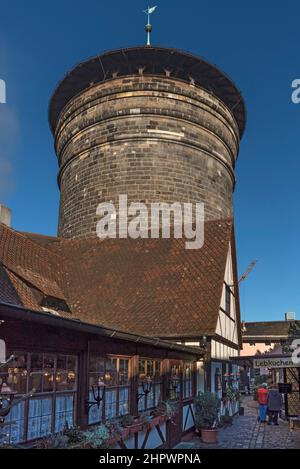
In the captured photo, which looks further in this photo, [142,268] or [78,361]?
[142,268]

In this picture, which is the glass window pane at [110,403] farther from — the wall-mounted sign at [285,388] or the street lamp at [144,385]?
the wall-mounted sign at [285,388]

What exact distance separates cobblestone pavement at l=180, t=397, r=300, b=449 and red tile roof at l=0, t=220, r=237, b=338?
2885 millimetres

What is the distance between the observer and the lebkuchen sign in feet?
48.2

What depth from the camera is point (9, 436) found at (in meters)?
6.08

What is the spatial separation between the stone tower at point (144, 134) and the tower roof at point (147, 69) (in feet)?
0.17

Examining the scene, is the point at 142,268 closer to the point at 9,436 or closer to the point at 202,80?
the point at 9,436

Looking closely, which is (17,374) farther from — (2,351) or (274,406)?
(274,406)

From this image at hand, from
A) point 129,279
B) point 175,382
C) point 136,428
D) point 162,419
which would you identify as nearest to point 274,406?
point 175,382

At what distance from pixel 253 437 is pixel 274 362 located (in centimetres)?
239

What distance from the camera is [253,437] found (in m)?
13.4

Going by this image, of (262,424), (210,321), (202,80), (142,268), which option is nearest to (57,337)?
(210,321)

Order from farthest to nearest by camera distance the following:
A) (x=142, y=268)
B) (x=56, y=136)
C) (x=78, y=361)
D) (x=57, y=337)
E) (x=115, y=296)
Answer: (x=56, y=136) < (x=142, y=268) < (x=115, y=296) < (x=78, y=361) < (x=57, y=337)

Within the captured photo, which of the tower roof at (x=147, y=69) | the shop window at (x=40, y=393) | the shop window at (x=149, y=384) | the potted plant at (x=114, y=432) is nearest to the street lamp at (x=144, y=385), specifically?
the shop window at (x=149, y=384)
